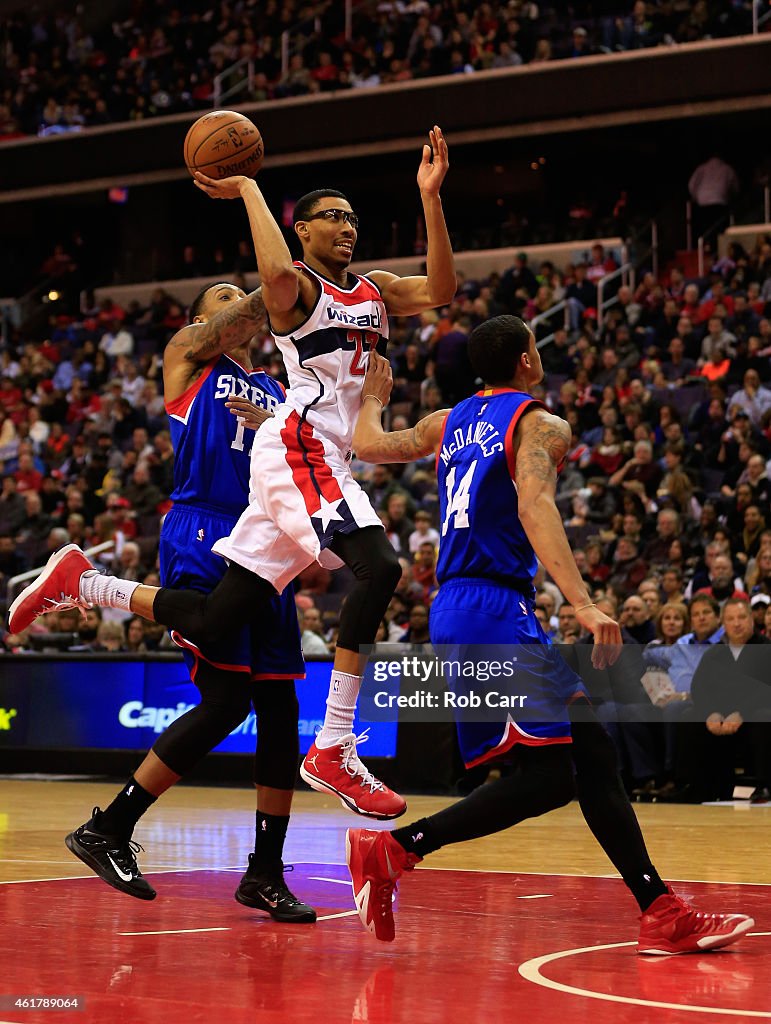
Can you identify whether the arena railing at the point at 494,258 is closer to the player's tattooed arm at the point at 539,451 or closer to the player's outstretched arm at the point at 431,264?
the player's outstretched arm at the point at 431,264

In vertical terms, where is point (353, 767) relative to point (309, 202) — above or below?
below

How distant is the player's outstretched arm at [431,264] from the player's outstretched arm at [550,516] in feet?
3.11

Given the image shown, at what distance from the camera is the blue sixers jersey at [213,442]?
20.0 ft

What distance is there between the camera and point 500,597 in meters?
5.04

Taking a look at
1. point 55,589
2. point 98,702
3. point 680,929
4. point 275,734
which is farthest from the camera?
point 98,702

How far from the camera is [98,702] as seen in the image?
1327 cm

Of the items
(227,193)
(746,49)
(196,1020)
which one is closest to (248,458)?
(227,193)

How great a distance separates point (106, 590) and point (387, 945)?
1858mm

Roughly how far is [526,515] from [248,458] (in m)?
1.58

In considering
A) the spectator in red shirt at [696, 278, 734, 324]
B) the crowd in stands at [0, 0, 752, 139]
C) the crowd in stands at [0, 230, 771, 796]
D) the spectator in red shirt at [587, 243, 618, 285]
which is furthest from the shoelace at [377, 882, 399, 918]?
the crowd in stands at [0, 0, 752, 139]

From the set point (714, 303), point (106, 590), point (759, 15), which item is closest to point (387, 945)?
point (106, 590)

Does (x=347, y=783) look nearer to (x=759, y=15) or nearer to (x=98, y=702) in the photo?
(x=98, y=702)

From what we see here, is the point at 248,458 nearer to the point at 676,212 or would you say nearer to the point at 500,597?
the point at 500,597

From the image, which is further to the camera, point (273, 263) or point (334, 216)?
point (334, 216)
